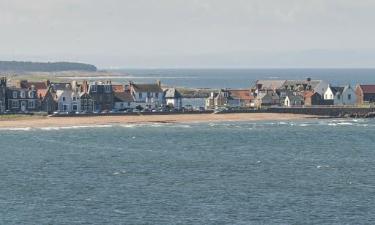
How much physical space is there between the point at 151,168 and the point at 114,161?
7.06m

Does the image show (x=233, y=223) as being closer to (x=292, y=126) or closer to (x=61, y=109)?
(x=292, y=126)

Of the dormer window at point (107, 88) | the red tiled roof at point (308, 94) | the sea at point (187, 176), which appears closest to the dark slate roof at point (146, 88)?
the dormer window at point (107, 88)

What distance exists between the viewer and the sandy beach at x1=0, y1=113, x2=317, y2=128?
14250 centimetres

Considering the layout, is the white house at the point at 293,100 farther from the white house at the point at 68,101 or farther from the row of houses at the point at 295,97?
the white house at the point at 68,101

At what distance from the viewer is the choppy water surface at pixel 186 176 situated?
68500mm

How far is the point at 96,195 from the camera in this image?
75.6 meters

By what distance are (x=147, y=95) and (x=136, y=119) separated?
66.5 ft

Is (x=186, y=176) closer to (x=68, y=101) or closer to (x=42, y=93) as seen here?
(x=68, y=101)

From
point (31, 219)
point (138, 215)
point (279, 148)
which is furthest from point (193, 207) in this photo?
point (279, 148)

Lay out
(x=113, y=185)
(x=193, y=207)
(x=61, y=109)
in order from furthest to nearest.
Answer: (x=61, y=109)
(x=113, y=185)
(x=193, y=207)

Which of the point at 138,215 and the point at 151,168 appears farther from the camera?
the point at 151,168

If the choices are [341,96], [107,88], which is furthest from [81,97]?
[341,96]

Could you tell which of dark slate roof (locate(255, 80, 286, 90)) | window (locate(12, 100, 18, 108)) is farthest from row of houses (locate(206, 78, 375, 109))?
window (locate(12, 100, 18, 108))

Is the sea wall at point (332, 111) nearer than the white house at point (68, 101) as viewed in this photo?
No
